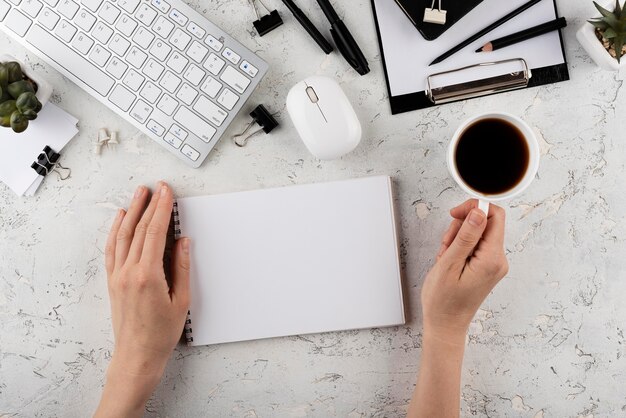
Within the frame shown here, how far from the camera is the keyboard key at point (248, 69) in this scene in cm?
72

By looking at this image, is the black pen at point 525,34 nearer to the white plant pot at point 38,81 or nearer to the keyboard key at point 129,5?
the keyboard key at point 129,5

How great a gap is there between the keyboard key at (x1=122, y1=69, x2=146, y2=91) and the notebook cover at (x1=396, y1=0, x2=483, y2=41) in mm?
382

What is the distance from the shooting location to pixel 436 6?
0.70 meters

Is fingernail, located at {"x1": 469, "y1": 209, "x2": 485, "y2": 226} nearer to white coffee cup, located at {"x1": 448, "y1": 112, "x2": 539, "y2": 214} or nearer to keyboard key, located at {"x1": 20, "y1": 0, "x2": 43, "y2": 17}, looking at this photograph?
white coffee cup, located at {"x1": 448, "y1": 112, "x2": 539, "y2": 214}

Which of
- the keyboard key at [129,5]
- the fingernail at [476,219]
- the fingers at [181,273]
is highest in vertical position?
the keyboard key at [129,5]

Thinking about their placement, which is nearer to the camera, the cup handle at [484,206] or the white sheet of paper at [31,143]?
the cup handle at [484,206]

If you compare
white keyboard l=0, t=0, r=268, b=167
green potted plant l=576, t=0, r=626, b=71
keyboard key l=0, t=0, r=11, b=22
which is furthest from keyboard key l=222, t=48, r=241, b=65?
green potted plant l=576, t=0, r=626, b=71

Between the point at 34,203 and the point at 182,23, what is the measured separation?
1.17 ft

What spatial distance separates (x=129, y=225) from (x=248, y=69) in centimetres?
29

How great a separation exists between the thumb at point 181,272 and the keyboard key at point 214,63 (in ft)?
0.81

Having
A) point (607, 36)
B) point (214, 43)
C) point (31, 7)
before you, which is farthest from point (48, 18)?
point (607, 36)

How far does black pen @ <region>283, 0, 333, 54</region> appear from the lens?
0.72 meters

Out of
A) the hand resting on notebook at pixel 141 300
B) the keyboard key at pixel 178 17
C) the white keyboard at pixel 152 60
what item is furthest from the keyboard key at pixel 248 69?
the hand resting on notebook at pixel 141 300

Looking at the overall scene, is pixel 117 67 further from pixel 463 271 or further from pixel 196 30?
pixel 463 271
